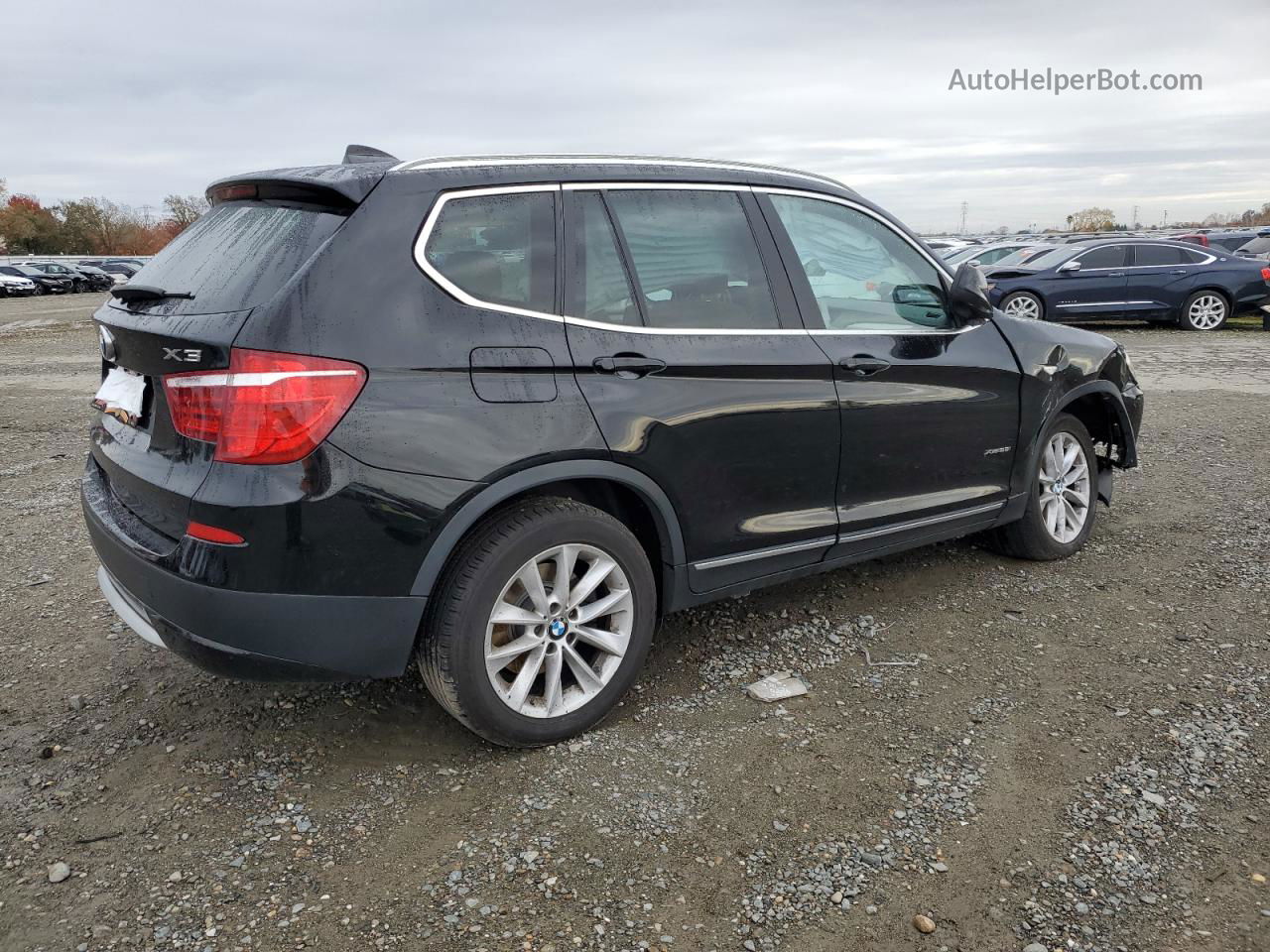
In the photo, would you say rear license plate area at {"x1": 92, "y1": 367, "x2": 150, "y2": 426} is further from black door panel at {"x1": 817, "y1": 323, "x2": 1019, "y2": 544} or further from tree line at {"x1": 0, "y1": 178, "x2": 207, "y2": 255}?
tree line at {"x1": 0, "y1": 178, "x2": 207, "y2": 255}

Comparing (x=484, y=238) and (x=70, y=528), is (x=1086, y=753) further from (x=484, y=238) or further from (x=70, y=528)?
(x=70, y=528)

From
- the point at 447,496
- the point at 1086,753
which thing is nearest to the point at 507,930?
the point at 447,496

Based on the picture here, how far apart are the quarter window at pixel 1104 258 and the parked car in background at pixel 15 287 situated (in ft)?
125

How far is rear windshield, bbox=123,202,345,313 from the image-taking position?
2732mm

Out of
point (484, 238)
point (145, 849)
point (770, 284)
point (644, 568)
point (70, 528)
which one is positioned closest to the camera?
point (145, 849)

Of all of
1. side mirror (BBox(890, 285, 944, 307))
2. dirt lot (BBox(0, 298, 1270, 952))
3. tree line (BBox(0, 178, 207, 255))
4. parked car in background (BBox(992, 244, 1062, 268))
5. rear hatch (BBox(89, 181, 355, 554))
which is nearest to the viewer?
dirt lot (BBox(0, 298, 1270, 952))

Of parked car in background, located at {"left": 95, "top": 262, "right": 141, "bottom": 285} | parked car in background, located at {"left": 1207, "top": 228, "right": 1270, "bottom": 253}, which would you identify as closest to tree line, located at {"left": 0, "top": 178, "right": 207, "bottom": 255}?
parked car in background, located at {"left": 95, "top": 262, "right": 141, "bottom": 285}

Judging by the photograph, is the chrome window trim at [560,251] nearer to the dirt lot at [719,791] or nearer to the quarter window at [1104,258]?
the dirt lot at [719,791]

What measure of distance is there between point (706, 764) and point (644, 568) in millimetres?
639

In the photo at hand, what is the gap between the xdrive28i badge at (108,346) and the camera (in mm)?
3171

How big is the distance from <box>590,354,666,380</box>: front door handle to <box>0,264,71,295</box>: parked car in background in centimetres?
4417

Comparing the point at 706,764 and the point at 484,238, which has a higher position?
the point at 484,238

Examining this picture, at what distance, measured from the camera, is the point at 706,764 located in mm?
3070

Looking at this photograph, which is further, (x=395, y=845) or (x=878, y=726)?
(x=878, y=726)
